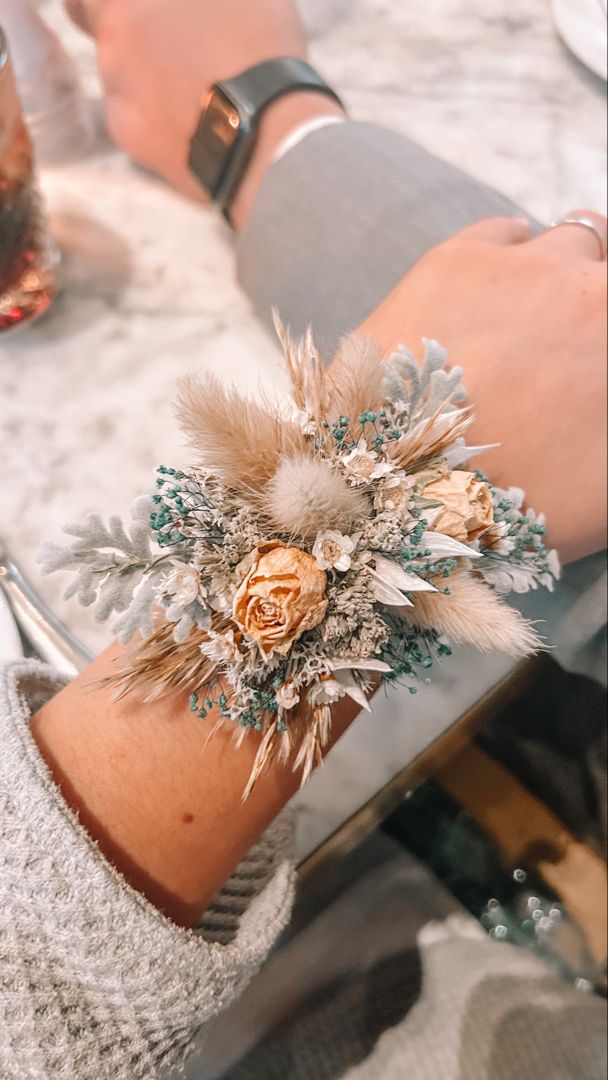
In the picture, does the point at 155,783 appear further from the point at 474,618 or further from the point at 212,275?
the point at 212,275

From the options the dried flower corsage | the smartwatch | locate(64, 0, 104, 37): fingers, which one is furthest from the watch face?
the dried flower corsage

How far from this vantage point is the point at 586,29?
85 centimetres

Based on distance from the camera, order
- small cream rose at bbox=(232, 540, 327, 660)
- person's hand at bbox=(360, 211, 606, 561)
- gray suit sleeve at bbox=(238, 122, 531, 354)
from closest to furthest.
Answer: small cream rose at bbox=(232, 540, 327, 660) < person's hand at bbox=(360, 211, 606, 561) < gray suit sleeve at bbox=(238, 122, 531, 354)

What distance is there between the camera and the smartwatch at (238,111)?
68 cm

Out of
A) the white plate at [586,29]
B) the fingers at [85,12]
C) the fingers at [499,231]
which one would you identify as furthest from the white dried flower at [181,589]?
the white plate at [586,29]

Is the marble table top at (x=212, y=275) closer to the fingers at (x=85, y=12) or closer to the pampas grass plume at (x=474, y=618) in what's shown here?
the fingers at (x=85, y=12)

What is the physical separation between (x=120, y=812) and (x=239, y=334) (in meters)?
0.48

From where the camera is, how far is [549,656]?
0.62 metres

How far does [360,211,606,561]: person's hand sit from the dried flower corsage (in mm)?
126

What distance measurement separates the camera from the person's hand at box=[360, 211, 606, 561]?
490 millimetres

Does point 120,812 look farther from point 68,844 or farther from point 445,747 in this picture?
point 445,747

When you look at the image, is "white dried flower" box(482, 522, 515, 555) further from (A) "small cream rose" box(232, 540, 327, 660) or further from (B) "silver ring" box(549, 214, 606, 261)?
(B) "silver ring" box(549, 214, 606, 261)

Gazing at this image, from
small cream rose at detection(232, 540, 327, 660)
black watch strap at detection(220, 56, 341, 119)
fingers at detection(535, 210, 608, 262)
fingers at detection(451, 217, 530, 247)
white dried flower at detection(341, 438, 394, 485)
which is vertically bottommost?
small cream rose at detection(232, 540, 327, 660)

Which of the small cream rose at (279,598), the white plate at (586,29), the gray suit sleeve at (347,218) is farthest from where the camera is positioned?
the white plate at (586,29)
